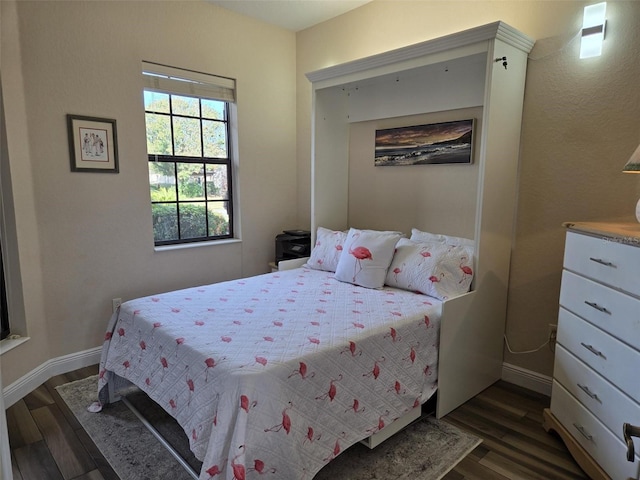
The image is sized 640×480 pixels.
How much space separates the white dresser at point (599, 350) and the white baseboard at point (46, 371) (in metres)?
2.99

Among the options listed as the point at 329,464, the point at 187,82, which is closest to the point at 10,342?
the point at 329,464

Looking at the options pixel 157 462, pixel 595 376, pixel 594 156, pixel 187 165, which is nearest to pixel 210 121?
pixel 187 165

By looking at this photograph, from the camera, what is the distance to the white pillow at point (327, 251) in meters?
3.00

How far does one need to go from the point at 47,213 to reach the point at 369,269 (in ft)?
6.99

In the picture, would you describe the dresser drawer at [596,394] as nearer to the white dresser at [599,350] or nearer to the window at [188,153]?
the white dresser at [599,350]

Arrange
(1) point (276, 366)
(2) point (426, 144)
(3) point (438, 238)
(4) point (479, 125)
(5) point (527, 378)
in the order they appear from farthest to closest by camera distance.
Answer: (2) point (426, 144)
(3) point (438, 238)
(4) point (479, 125)
(5) point (527, 378)
(1) point (276, 366)

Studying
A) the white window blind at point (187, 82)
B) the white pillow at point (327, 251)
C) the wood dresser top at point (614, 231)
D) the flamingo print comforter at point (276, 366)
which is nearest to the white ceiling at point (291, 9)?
the white window blind at point (187, 82)

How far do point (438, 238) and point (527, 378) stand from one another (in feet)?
3.53

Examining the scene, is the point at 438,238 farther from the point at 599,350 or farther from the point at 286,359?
the point at 286,359

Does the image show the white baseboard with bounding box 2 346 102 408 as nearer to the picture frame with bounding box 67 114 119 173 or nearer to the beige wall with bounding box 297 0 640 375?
the picture frame with bounding box 67 114 119 173

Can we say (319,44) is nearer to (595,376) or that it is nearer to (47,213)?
(47,213)

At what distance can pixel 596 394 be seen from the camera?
175cm

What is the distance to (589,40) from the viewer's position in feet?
7.10

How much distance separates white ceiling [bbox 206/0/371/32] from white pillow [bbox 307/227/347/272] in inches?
73.1
